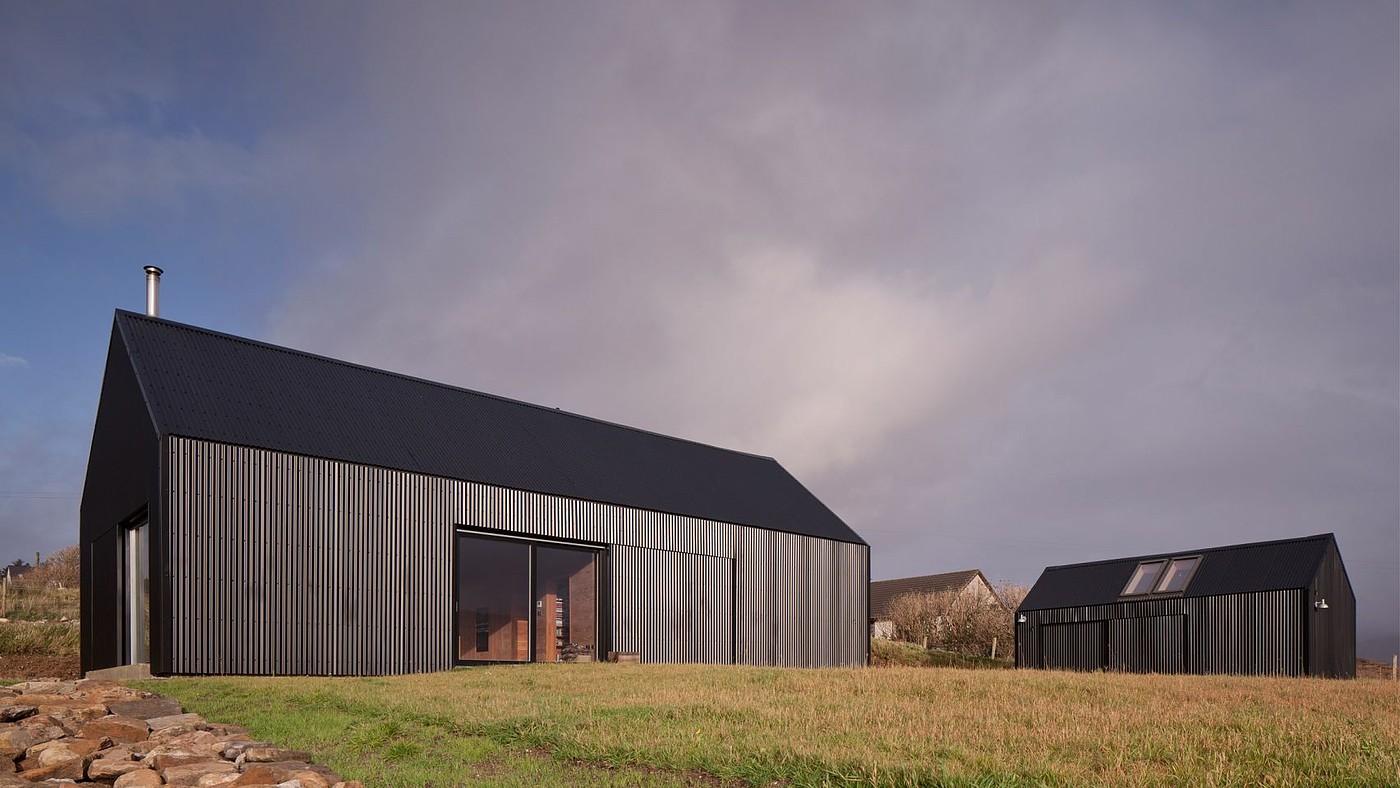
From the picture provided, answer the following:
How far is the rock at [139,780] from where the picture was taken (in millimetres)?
6434

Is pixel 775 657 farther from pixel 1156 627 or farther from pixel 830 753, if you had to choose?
pixel 830 753

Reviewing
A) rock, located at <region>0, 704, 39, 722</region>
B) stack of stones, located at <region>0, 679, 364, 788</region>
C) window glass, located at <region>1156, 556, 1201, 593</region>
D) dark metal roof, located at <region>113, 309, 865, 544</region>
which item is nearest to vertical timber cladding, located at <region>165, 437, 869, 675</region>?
dark metal roof, located at <region>113, 309, 865, 544</region>

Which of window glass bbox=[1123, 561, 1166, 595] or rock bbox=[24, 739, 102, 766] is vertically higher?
rock bbox=[24, 739, 102, 766]

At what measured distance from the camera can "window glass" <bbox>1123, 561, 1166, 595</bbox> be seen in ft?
102

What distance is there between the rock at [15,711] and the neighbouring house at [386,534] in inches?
286

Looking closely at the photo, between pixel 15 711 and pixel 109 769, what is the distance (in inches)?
101

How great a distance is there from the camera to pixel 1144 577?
3166 centimetres

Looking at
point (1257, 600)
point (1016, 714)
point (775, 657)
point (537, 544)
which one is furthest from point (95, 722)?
point (1257, 600)

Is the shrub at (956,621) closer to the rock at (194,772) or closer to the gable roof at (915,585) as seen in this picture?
the gable roof at (915,585)

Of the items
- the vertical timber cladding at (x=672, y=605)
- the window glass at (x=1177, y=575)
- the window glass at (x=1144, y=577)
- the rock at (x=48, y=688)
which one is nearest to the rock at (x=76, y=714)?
the rock at (x=48, y=688)

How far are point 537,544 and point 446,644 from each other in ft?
10.1

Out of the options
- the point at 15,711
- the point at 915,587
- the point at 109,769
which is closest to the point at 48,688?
the point at 15,711

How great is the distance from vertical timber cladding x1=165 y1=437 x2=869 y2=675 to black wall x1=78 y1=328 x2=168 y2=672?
588 millimetres

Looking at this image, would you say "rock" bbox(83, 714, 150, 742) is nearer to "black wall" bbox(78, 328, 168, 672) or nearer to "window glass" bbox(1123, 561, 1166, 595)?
"black wall" bbox(78, 328, 168, 672)
